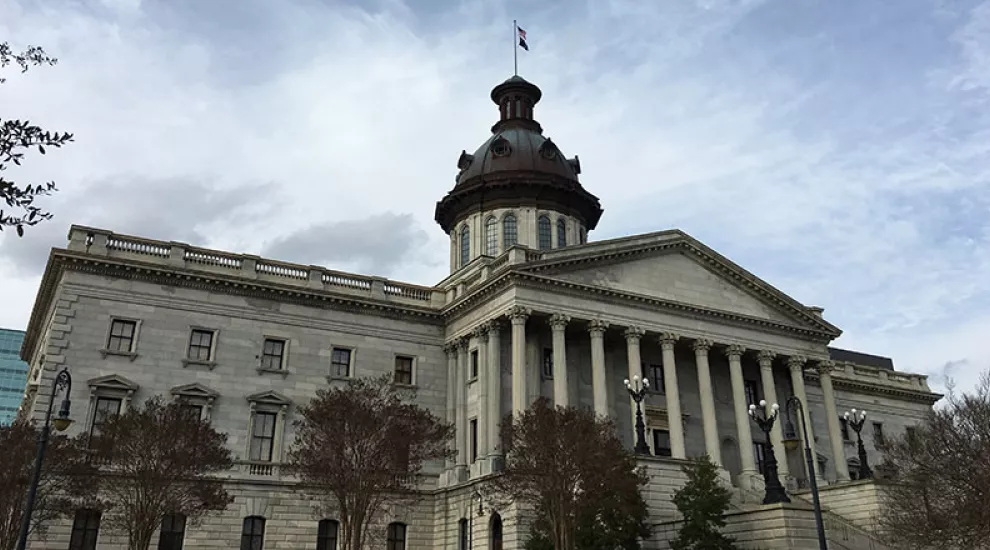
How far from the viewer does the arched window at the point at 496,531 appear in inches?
1331

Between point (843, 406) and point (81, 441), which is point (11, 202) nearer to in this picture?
point (81, 441)

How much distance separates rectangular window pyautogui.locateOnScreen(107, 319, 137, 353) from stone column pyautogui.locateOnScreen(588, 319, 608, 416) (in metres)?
19.7

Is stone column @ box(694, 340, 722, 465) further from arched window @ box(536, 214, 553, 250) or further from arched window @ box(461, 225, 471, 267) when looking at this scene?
arched window @ box(461, 225, 471, 267)

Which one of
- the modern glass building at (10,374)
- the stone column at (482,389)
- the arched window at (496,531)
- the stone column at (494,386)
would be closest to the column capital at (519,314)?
the stone column at (494,386)

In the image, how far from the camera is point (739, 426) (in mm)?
40312

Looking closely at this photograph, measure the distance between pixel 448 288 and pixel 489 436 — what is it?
30.5ft

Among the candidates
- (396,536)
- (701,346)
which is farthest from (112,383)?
(701,346)

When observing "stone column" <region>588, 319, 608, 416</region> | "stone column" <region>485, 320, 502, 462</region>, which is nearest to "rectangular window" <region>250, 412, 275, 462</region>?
"stone column" <region>485, 320, 502, 462</region>

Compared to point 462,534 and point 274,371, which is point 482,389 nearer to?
point 462,534

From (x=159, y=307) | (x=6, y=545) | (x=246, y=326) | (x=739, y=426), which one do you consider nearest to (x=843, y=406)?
(x=739, y=426)

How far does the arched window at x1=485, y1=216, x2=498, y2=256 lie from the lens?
166ft

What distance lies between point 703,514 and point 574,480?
4.59 meters

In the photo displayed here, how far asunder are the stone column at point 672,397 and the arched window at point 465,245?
614 inches

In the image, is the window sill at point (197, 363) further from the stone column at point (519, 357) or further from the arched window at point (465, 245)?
the arched window at point (465, 245)
